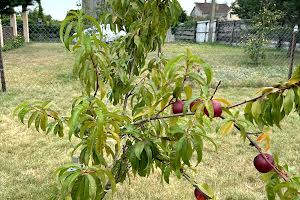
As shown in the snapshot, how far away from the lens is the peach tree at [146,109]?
0.99 meters

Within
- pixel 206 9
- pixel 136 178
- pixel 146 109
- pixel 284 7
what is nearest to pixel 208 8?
pixel 206 9

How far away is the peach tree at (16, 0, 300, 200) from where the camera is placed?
0.99 meters

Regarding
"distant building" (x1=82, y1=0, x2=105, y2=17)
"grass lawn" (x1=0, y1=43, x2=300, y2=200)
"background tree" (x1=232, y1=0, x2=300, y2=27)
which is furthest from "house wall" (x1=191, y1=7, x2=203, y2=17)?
"grass lawn" (x1=0, y1=43, x2=300, y2=200)

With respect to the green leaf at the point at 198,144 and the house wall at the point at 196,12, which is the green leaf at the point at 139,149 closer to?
the green leaf at the point at 198,144

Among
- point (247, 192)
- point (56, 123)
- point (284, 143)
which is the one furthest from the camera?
point (284, 143)

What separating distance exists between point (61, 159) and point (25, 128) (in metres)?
1.04

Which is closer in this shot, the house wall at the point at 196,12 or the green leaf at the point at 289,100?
the green leaf at the point at 289,100

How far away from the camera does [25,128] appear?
4.18 m

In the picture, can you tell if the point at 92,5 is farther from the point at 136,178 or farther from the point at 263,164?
the point at 263,164

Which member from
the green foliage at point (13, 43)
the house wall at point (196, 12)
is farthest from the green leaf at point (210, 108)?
the house wall at point (196, 12)

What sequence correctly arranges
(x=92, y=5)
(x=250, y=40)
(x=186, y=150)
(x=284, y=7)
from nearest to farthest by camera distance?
(x=186, y=150) < (x=92, y=5) < (x=250, y=40) < (x=284, y=7)

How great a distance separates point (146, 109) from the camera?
4.14ft

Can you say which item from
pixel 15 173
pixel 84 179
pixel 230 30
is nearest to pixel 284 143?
pixel 15 173

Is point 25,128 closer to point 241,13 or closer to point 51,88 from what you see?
point 51,88
